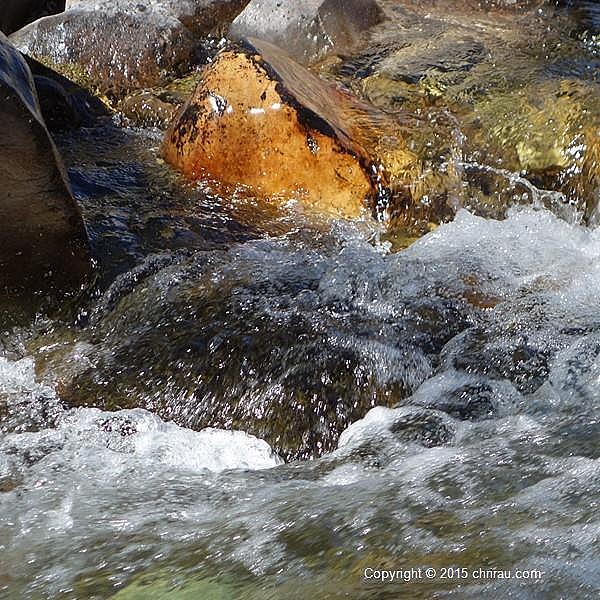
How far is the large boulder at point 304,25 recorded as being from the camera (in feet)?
20.5

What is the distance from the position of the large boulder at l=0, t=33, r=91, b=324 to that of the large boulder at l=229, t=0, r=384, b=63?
2.85 meters

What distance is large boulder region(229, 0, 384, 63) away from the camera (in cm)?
626

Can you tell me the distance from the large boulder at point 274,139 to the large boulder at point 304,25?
3.80 ft

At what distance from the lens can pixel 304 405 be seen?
3252 millimetres

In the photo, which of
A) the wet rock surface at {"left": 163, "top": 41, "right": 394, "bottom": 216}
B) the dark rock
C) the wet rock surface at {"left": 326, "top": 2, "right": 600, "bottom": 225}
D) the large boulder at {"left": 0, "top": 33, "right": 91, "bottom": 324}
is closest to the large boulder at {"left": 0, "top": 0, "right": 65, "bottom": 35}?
the dark rock

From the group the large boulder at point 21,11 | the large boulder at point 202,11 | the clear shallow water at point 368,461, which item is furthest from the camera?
the large boulder at point 21,11

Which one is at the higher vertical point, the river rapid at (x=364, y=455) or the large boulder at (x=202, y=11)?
the large boulder at (x=202, y=11)

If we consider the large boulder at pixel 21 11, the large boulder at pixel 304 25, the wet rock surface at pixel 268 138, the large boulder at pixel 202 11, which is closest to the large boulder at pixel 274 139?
the wet rock surface at pixel 268 138

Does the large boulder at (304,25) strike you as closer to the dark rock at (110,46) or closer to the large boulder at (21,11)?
the dark rock at (110,46)

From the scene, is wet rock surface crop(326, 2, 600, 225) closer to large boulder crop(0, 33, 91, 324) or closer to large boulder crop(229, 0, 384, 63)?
large boulder crop(229, 0, 384, 63)

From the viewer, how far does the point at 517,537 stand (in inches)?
81.7

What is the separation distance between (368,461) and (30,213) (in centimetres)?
165

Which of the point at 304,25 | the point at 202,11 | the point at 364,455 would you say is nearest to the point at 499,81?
the point at 304,25

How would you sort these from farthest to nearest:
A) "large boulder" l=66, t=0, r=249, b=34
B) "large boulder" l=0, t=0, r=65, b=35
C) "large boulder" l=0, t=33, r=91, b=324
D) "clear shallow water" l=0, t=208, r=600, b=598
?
"large boulder" l=0, t=0, r=65, b=35, "large boulder" l=66, t=0, r=249, b=34, "large boulder" l=0, t=33, r=91, b=324, "clear shallow water" l=0, t=208, r=600, b=598
